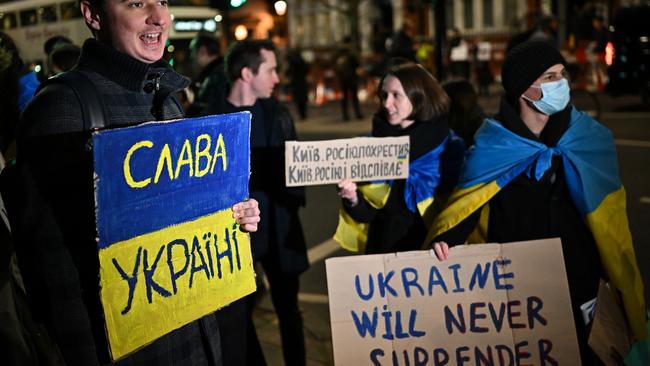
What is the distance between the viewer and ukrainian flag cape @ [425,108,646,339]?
128 inches

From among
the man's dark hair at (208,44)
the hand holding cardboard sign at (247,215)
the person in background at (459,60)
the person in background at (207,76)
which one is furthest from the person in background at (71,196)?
the person in background at (459,60)

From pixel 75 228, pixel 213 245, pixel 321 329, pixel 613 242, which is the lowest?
pixel 321 329

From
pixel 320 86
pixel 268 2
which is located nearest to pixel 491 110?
pixel 268 2

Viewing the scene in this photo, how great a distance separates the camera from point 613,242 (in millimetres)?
3268

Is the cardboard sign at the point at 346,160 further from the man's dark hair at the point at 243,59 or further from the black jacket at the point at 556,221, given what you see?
the man's dark hair at the point at 243,59

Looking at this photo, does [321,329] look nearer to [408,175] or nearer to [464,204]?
[408,175]

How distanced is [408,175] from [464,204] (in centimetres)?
58

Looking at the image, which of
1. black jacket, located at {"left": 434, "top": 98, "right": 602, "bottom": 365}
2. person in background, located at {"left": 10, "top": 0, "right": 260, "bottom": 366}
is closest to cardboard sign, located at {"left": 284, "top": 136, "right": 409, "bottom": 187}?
black jacket, located at {"left": 434, "top": 98, "right": 602, "bottom": 365}

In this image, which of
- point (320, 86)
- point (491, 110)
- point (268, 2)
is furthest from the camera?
point (320, 86)

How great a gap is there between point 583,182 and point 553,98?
40cm

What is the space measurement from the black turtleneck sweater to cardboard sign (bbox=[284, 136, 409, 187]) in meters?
0.16

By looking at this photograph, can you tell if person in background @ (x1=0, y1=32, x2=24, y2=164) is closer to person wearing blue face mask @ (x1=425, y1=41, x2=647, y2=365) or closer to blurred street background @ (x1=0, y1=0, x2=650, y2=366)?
blurred street background @ (x1=0, y1=0, x2=650, y2=366)

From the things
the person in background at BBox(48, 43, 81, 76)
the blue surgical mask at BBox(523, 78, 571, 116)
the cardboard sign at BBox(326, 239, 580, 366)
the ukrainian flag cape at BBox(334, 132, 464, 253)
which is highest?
the person in background at BBox(48, 43, 81, 76)

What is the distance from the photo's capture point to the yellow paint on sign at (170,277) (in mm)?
2074
